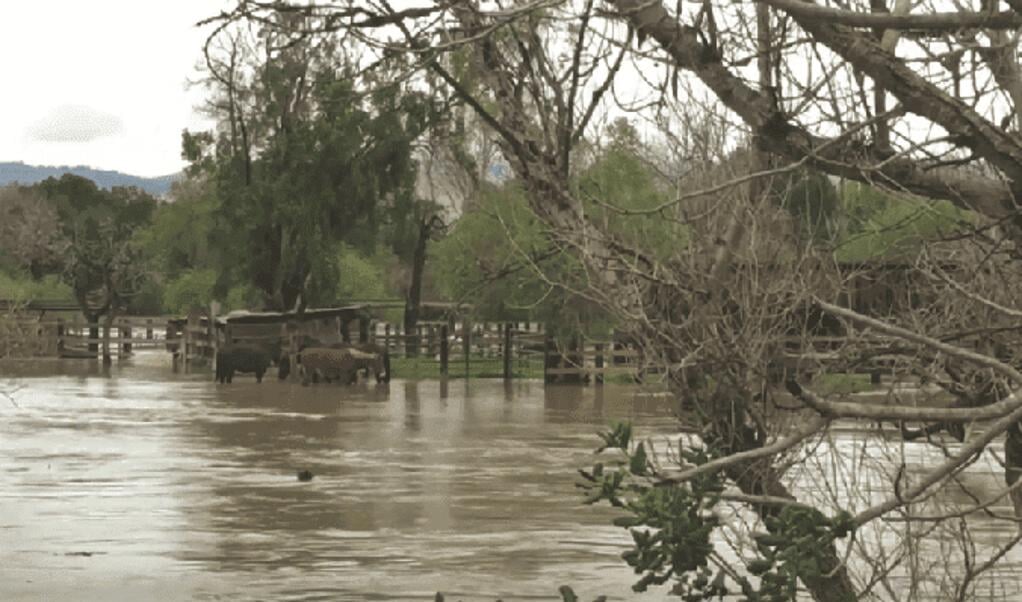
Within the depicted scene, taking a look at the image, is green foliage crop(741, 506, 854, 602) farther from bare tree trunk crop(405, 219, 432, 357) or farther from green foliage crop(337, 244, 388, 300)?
green foliage crop(337, 244, 388, 300)

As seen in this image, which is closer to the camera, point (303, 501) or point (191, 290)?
point (303, 501)

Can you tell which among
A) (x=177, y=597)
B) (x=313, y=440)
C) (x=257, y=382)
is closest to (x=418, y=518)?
(x=177, y=597)

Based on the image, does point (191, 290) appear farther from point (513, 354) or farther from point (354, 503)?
point (354, 503)

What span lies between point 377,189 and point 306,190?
2.42 metres

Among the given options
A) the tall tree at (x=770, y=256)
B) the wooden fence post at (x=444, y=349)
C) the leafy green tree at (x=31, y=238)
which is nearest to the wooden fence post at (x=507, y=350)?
the wooden fence post at (x=444, y=349)

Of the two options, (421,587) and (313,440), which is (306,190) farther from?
(421,587)

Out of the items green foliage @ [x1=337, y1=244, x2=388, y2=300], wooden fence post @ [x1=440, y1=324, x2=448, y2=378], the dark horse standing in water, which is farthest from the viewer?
green foliage @ [x1=337, y1=244, x2=388, y2=300]

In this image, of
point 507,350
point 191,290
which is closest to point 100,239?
point 191,290

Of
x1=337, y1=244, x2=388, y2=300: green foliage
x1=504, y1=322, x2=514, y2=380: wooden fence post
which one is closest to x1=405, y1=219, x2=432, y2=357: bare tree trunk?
x1=337, y1=244, x2=388, y2=300: green foliage

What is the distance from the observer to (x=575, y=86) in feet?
30.2

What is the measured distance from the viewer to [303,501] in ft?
72.1

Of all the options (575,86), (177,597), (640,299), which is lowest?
(177,597)

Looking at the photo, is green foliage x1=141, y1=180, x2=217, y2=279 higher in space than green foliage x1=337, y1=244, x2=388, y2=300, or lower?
higher

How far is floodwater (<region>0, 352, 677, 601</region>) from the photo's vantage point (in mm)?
15979
